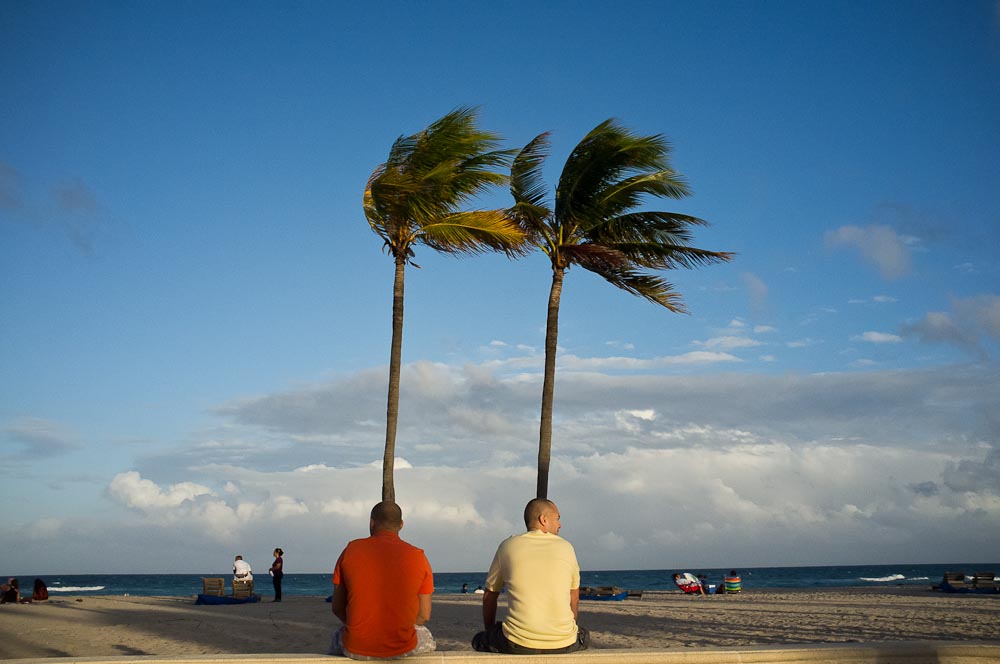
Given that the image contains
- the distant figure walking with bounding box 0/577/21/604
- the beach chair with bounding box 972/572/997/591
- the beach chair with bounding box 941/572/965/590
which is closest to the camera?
the distant figure walking with bounding box 0/577/21/604

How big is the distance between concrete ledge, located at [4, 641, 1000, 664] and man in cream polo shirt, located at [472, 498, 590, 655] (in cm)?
15

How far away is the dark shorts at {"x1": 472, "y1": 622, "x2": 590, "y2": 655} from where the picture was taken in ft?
17.9

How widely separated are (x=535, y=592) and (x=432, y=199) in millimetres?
13033

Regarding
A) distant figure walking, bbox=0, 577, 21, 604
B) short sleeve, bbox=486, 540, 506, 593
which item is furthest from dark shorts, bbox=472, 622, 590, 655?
distant figure walking, bbox=0, 577, 21, 604

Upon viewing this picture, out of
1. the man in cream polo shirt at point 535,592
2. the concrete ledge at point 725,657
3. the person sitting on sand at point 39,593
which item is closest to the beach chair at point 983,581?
the concrete ledge at point 725,657

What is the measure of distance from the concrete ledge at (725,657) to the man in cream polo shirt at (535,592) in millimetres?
146

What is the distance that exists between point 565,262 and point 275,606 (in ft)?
39.6

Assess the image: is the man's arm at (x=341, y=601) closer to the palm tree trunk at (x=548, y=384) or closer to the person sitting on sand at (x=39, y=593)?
the palm tree trunk at (x=548, y=384)

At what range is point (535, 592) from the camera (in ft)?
17.9

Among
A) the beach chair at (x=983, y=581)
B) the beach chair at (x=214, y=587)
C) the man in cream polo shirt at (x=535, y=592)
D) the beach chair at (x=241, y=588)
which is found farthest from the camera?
the beach chair at (x=983, y=581)

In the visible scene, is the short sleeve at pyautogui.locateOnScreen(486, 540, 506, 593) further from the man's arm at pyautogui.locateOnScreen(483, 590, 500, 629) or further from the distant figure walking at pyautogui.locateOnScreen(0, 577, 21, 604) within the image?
the distant figure walking at pyautogui.locateOnScreen(0, 577, 21, 604)

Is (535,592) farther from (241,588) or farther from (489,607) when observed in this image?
(241,588)

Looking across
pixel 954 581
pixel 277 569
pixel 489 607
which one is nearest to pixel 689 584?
pixel 954 581

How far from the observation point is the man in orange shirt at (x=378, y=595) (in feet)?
17.3
